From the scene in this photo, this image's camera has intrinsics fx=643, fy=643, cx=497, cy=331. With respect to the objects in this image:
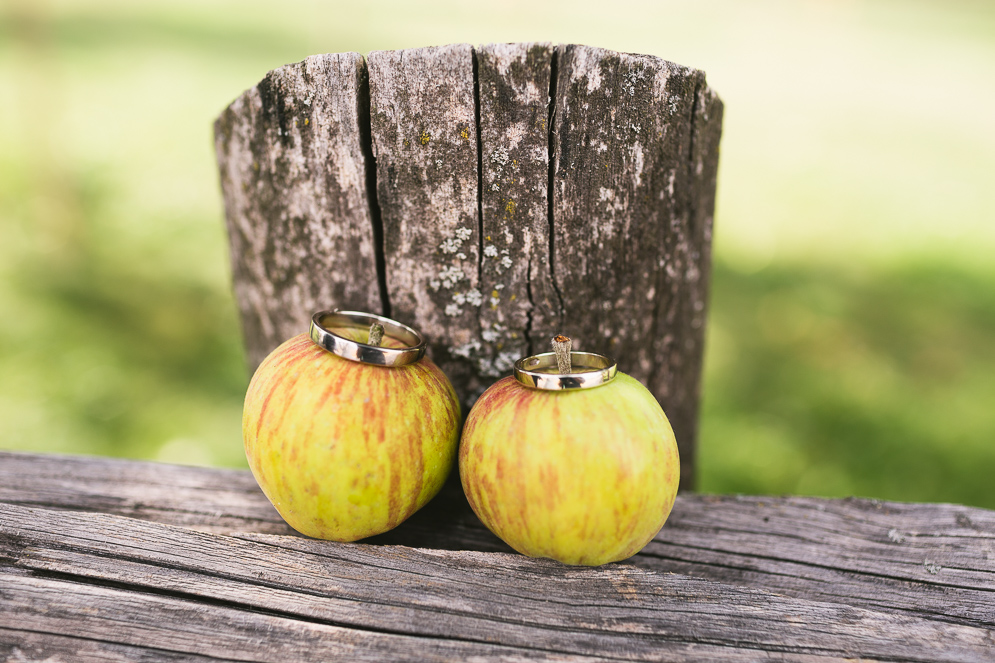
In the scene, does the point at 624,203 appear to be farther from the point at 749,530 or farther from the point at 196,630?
the point at 196,630

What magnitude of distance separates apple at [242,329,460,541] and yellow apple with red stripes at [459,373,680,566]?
0.13 metres

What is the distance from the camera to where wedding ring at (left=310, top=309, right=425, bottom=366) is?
1351 mm

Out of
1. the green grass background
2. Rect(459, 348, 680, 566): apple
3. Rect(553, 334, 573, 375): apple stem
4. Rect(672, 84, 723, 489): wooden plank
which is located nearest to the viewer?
Rect(459, 348, 680, 566): apple

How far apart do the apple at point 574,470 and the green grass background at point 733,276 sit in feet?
6.29

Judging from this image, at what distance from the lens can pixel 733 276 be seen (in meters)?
4.88

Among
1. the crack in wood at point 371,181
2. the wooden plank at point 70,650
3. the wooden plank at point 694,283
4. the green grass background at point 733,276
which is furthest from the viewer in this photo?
the green grass background at point 733,276

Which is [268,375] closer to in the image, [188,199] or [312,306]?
[312,306]

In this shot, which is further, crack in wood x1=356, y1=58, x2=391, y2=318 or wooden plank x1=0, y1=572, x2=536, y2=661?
crack in wood x1=356, y1=58, x2=391, y2=318

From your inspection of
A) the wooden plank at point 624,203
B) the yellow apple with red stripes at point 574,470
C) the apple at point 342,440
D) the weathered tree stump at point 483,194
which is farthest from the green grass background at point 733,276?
the apple at point 342,440

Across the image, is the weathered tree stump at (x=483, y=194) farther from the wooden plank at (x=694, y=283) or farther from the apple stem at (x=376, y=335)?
the apple stem at (x=376, y=335)

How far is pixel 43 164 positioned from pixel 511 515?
17.0 feet

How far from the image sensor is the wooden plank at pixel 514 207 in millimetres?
1473

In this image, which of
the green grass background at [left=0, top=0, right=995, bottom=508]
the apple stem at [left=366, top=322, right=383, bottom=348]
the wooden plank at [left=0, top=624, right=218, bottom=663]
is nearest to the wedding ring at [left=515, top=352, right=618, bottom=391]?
the apple stem at [left=366, top=322, right=383, bottom=348]

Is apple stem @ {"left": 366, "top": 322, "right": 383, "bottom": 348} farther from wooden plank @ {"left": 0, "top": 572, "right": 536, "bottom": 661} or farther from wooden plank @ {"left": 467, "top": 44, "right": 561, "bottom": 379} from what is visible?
wooden plank @ {"left": 0, "top": 572, "right": 536, "bottom": 661}
